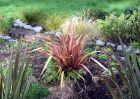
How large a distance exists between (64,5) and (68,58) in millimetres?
6024

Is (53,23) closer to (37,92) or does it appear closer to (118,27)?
(118,27)

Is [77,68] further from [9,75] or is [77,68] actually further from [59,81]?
[9,75]

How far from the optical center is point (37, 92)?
5.80 m

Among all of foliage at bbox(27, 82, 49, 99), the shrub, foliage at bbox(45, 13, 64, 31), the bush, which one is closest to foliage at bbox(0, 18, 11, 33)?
foliage at bbox(45, 13, 64, 31)

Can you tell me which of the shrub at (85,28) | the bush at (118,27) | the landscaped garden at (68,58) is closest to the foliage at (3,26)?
the landscaped garden at (68,58)

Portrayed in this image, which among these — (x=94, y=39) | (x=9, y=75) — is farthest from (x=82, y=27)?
(x=9, y=75)

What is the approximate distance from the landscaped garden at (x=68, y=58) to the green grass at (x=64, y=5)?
341mm

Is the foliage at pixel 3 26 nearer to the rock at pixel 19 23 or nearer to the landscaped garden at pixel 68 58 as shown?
the landscaped garden at pixel 68 58

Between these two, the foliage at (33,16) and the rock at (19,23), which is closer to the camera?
the rock at (19,23)

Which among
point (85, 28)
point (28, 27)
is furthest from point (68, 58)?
point (28, 27)

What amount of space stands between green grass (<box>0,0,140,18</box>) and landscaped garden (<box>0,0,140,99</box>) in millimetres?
341

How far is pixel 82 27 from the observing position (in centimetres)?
831

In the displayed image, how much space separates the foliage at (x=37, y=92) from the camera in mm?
5723

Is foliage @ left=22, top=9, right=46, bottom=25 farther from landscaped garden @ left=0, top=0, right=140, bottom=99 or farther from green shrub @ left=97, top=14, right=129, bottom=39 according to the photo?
green shrub @ left=97, top=14, right=129, bottom=39
